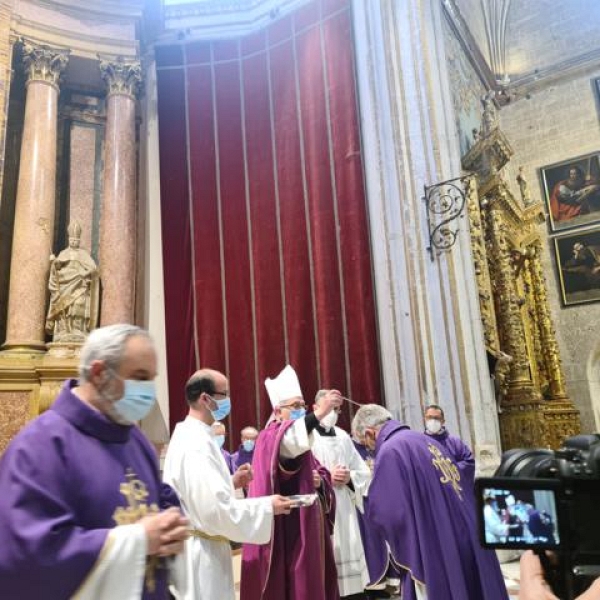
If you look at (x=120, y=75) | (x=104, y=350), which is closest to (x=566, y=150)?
(x=120, y=75)

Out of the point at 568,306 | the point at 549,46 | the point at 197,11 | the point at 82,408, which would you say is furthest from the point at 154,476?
the point at 549,46

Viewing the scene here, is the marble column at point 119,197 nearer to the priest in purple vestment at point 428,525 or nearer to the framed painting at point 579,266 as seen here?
the priest in purple vestment at point 428,525

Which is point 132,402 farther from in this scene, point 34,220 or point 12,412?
point 34,220

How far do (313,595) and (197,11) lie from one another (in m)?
9.08

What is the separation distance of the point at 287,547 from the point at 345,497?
1656 millimetres

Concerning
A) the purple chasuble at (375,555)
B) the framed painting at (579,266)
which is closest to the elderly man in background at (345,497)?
the purple chasuble at (375,555)

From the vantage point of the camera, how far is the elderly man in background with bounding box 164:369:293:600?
2.57m

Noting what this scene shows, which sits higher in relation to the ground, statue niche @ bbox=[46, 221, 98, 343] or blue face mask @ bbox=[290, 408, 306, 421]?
statue niche @ bbox=[46, 221, 98, 343]

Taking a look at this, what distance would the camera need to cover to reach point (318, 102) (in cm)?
841

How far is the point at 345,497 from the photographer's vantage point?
5.02 m

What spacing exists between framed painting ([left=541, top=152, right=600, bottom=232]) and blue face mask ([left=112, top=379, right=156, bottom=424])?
1403 cm

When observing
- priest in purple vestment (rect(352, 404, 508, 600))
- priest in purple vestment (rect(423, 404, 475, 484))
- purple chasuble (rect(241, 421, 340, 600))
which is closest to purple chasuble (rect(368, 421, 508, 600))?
priest in purple vestment (rect(352, 404, 508, 600))

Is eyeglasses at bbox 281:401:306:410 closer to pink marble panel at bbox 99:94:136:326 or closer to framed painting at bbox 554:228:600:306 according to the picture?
pink marble panel at bbox 99:94:136:326

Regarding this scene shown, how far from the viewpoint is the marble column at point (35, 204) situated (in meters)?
7.44
